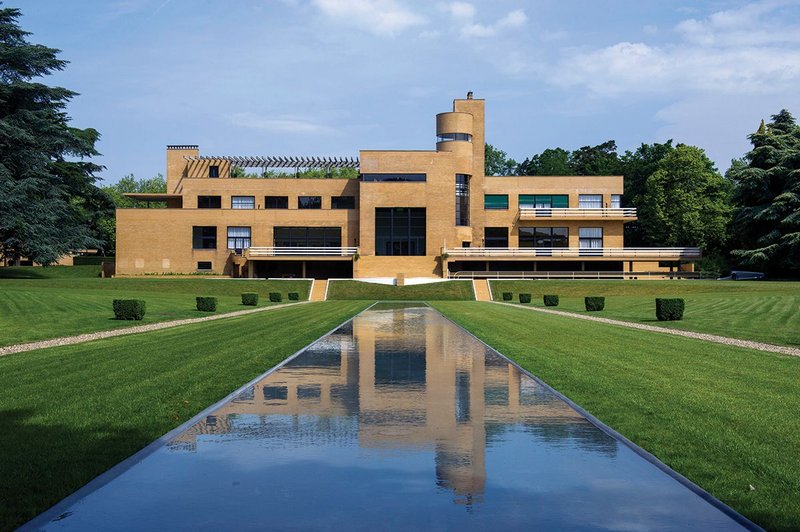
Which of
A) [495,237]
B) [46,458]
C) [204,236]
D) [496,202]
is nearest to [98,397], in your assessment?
[46,458]

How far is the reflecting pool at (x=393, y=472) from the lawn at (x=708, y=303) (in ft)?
51.5

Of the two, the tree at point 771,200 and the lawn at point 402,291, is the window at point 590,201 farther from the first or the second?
the lawn at point 402,291

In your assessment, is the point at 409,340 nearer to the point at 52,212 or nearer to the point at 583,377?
the point at 583,377

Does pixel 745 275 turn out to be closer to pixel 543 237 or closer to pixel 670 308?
pixel 543 237

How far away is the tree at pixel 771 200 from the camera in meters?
70.7

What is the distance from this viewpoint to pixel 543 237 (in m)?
84.9

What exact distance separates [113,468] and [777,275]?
7820 cm

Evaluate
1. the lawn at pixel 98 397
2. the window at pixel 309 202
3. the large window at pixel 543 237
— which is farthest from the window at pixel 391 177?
the lawn at pixel 98 397

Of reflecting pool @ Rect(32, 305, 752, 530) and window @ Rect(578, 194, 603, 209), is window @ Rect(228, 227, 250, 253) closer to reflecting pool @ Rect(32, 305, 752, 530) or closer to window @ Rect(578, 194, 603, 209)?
window @ Rect(578, 194, 603, 209)

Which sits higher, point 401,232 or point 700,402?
point 401,232

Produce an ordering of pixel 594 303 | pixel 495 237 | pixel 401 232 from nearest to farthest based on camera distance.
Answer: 1. pixel 594 303
2. pixel 401 232
3. pixel 495 237

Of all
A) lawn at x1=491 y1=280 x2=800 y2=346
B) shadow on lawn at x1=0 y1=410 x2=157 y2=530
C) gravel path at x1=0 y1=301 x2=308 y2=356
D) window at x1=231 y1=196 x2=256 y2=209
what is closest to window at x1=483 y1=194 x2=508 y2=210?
lawn at x1=491 y1=280 x2=800 y2=346

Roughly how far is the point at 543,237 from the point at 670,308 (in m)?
53.1

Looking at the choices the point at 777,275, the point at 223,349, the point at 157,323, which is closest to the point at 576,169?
the point at 777,275
